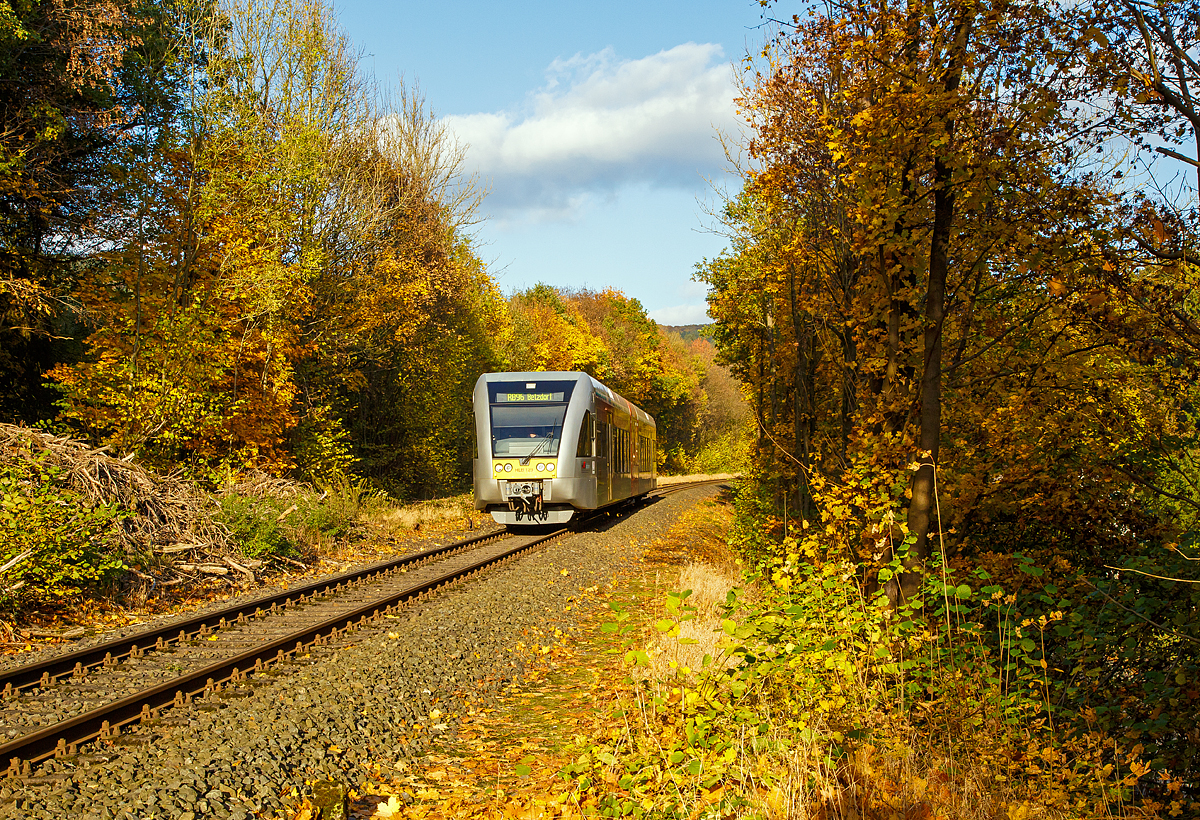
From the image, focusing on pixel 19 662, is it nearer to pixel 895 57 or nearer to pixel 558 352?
pixel 895 57

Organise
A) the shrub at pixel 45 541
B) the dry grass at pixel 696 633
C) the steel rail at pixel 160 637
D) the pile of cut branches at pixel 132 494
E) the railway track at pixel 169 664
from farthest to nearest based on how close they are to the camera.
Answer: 1. the pile of cut branches at pixel 132 494
2. the shrub at pixel 45 541
3. the steel rail at pixel 160 637
4. the dry grass at pixel 696 633
5. the railway track at pixel 169 664

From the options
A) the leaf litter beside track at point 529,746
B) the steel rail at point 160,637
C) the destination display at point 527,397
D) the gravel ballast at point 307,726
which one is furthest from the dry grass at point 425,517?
the leaf litter beside track at point 529,746

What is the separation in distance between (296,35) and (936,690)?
19.5 metres

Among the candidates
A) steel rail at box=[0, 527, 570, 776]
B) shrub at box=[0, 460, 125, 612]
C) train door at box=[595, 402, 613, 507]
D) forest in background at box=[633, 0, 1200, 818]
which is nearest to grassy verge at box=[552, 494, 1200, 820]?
forest in background at box=[633, 0, 1200, 818]

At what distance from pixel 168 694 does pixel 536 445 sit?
10.6 metres

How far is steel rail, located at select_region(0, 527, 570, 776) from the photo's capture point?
15.8 ft

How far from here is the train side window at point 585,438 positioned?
16578 mm

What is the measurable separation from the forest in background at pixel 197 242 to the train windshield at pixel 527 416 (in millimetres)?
4182

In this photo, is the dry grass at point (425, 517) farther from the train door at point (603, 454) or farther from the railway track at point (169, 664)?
the railway track at point (169, 664)

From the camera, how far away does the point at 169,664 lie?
6.93 m

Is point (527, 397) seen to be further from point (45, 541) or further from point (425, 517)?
point (45, 541)

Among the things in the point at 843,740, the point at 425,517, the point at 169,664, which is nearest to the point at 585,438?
the point at 425,517

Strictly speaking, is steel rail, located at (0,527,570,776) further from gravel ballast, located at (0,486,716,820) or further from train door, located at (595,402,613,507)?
train door, located at (595,402,613,507)

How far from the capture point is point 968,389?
855cm
